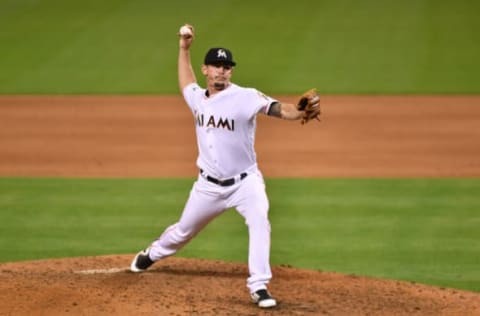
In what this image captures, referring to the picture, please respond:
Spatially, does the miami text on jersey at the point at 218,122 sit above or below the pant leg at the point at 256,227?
above

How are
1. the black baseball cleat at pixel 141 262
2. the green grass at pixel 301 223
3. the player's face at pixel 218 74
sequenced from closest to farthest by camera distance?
the player's face at pixel 218 74, the black baseball cleat at pixel 141 262, the green grass at pixel 301 223

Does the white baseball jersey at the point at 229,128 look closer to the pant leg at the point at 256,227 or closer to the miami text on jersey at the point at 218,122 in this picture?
the miami text on jersey at the point at 218,122

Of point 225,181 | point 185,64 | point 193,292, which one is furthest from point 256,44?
point 193,292

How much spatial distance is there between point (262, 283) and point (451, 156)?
6655 millimetres

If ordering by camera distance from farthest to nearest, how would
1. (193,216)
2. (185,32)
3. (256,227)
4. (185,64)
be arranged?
(185,64) → (185,32) → (193,216) → (256,227)

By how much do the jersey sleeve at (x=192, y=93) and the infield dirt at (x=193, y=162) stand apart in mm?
1457

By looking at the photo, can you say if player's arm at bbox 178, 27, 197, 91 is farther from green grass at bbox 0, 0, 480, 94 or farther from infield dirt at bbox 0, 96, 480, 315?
green grass at bbox 0, 0, 480, 94

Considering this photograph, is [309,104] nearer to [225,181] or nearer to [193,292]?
[225,181]

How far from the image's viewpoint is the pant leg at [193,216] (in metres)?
9.21

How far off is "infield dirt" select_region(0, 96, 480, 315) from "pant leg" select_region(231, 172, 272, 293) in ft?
0.82

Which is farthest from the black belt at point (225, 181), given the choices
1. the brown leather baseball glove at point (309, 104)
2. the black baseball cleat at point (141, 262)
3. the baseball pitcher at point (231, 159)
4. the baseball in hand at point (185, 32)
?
the baseball in hand at point (185, 32)

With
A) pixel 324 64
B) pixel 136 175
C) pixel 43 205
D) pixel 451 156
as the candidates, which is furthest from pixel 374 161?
pixel 324 64

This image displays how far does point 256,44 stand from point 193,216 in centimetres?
1210

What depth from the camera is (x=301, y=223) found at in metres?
12.1
